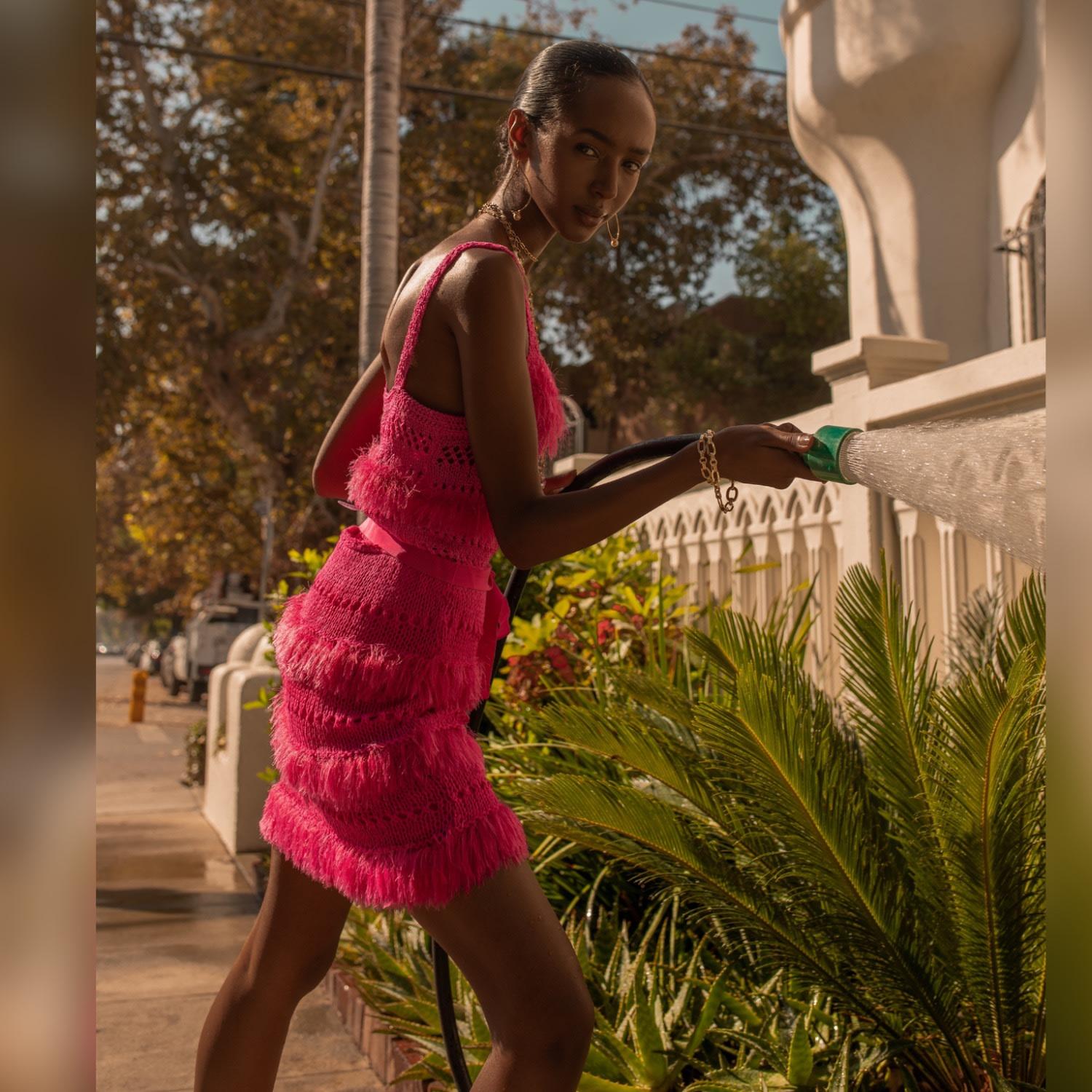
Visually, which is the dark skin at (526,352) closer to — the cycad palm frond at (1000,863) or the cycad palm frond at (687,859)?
the cycad palm frond at (1000,863)

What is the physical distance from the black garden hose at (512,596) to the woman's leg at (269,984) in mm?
364

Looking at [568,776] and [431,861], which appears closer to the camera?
[431,861]

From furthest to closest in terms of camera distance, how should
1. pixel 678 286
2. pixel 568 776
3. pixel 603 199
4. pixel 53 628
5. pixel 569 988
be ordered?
pixel 678 286
pixel 568 776
pixel 603 199
pixel 569 988
pixel 53 628

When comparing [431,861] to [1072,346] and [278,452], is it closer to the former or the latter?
[1072,346]

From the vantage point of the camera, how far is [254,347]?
19234 mm

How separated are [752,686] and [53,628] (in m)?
2.14

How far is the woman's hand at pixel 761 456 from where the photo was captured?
1.72 meters

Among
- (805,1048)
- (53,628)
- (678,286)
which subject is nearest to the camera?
(53,628)

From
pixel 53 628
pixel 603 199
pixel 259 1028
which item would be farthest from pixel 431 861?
pixel 53 628

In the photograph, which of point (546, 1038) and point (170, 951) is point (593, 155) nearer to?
point (546, 1038)

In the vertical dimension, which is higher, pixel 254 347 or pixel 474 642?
pixel 254 347

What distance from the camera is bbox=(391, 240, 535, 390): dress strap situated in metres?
1.90

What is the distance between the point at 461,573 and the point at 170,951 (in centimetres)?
386

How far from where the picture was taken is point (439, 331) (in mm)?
1920
